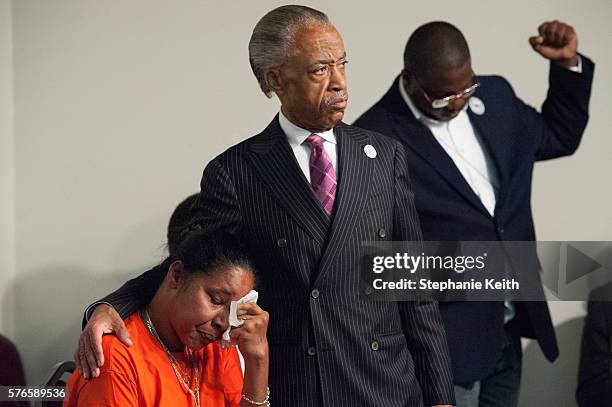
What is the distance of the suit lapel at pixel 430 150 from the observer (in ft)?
7.66

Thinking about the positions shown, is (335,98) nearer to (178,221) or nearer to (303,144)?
(303,144)

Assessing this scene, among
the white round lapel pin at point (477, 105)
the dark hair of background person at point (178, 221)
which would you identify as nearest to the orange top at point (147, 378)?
the dark hair of background person at point (178, 221)

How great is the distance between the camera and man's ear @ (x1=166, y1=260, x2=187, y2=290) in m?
1.77

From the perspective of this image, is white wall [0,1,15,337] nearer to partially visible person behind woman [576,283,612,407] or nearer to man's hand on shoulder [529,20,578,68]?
man's hand on shoulder [529,20,578,68]

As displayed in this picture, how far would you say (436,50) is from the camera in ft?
7.57

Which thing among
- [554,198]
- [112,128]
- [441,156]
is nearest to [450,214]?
[441,156]

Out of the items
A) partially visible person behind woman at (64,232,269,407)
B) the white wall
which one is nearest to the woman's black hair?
partially visible person behind woman at (64,232,269,407)

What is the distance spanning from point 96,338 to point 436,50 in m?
1.03

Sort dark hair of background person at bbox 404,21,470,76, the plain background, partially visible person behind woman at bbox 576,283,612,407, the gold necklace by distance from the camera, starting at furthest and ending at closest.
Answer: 1. the plain background
2. partially visible person behind woman at bbox 576,283,612,407
3. dark hair of background person at bbox 404,21,470,76
4. the gold necklace

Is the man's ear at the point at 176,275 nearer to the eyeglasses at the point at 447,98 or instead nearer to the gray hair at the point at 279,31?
the gray hair at the point at 279,31

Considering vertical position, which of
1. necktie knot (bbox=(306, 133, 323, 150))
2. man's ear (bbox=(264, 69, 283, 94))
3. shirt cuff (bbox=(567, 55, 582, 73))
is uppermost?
shirt cuff (bbox=(567, 55, 582, 73))

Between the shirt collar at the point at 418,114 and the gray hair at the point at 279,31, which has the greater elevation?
the gray hair at the point at 279,31

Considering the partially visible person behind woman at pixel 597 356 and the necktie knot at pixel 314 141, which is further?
the partially visible person behind woman at pixel 597 356

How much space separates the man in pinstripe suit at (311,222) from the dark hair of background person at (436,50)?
1.59 ft
